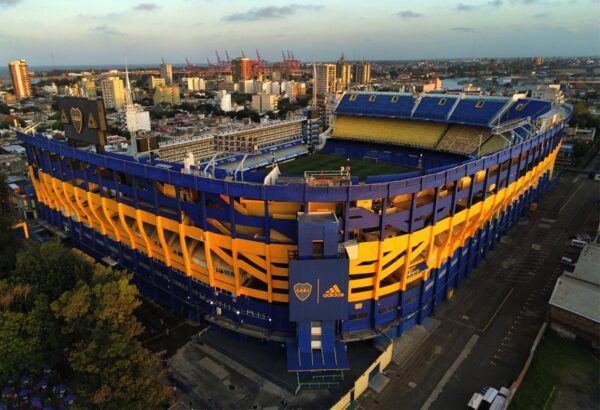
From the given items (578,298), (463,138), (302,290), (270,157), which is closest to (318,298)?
(302,290)

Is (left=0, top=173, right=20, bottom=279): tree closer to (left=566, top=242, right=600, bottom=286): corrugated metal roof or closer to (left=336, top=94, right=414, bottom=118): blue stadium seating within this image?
(left=566, top=242, right=600, bottom=286): corrugated metal roof

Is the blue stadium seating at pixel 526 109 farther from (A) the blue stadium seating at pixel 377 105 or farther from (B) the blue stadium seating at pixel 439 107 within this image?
(A) the blue stadium seating at pixel 377 105

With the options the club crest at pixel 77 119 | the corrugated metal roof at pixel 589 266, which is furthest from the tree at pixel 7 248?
the corrugated metal roof at pixel 589 266

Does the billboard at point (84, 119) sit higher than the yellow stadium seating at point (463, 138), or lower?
higher

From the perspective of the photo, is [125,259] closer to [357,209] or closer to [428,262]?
[357,209]

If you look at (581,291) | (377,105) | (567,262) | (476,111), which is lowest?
(567,262)

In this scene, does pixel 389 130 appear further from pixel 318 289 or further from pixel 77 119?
pixel 318 289

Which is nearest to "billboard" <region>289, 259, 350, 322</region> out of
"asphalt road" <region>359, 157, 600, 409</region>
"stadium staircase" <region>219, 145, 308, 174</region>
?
"asphalt road" <region>359, 157, 600, 409</region>
